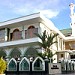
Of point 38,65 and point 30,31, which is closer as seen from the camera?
point 38,65

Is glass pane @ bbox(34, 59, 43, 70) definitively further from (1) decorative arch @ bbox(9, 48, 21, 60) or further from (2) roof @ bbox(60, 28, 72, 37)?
(2) roof @ bbox(60, 28, 72, 37)

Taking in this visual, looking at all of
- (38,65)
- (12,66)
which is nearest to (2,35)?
(12,66)

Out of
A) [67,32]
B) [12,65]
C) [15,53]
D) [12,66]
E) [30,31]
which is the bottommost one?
[12,66]

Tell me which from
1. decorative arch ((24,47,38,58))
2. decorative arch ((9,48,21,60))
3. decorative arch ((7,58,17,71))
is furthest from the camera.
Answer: decorative arch ((9,48,21,60))

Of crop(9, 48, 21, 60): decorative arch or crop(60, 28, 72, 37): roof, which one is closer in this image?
crop(9, 48, 21, 60): decorative arch

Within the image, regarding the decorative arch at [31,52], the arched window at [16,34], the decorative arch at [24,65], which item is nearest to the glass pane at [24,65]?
the decorative arch at [24,65]

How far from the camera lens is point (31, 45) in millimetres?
28406

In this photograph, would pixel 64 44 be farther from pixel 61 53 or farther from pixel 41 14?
pixel 41 14

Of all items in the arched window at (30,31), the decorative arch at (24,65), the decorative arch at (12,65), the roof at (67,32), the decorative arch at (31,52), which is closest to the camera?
the decorative arch at (24,65)

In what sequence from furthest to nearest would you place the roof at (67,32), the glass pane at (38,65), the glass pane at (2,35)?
the roof at (67,32), the glass pane at (2,35), the glass pane at (38,65)

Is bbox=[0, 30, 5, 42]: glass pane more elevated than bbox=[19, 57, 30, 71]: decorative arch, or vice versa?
bbox=[0, 30, 5, 42]: glass pane

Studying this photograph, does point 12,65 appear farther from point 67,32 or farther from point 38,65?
point 67,32

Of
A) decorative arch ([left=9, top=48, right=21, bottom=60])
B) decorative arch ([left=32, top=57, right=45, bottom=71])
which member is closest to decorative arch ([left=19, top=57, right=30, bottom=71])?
decorative arch ([left=32, top=57, right=45, bottom=71])

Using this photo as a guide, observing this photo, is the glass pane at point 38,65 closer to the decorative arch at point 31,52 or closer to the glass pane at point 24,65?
the glass pane at point 24,65
